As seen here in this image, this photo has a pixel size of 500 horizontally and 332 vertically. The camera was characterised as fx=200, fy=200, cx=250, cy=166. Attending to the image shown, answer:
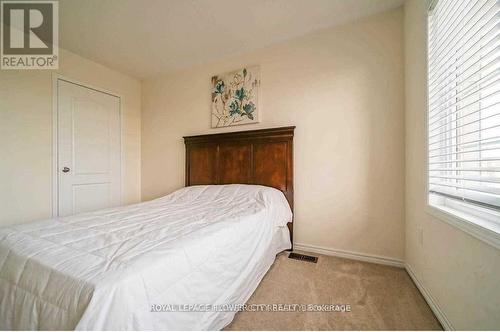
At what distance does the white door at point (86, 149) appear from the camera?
8.16 ft

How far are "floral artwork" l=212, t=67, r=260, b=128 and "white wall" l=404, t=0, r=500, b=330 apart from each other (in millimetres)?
1509

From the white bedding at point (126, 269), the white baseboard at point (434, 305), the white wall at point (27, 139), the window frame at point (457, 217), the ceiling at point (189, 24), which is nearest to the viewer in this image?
the white bedding at point (126, 269)

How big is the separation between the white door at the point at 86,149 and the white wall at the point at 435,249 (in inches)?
144

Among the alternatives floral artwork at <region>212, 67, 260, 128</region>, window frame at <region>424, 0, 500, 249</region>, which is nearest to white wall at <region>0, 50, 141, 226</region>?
floral artwork at <region>212, 67, 260, 128</region>

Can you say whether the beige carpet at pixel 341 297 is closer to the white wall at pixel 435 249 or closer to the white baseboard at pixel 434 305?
the white baseboard at pixel 434 305

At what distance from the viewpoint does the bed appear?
685 mm

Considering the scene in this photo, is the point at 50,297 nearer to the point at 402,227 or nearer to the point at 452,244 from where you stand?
the point at 452,244

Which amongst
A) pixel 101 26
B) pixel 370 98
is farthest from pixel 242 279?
pixel 101 26

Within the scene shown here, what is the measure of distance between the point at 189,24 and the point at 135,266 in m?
2.29

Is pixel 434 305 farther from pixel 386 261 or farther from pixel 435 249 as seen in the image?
pixel 386 261

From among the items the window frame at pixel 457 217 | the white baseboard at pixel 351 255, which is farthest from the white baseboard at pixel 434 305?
the window frame at pixel 457 217

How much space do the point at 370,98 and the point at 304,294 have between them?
1877 mm

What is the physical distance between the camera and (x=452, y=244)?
42.6 inches

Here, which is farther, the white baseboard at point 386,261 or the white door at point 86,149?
the white door at point 86,149
